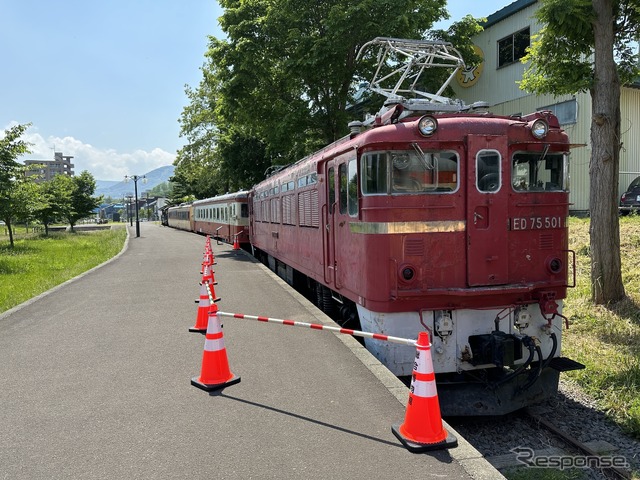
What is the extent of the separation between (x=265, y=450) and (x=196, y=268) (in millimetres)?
12380

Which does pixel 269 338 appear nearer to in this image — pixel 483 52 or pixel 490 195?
pixel 490 195

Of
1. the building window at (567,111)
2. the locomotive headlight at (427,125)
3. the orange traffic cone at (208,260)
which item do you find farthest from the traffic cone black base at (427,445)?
the building window at (567,111)

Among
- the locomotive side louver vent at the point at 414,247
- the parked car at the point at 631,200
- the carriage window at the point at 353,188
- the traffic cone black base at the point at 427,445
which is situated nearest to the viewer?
the traffic cone black base at the point at 427,445

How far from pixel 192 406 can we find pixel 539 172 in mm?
4605

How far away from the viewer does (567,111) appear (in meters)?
20.5

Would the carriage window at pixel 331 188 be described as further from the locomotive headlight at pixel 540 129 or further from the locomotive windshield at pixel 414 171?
the locomotive headlight at pixel 540 129

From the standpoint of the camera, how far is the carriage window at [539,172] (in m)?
5.71

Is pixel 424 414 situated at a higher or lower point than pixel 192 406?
higher

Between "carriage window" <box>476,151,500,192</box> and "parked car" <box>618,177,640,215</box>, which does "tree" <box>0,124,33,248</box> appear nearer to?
"carriage window" <box>476,151,500,192</box>

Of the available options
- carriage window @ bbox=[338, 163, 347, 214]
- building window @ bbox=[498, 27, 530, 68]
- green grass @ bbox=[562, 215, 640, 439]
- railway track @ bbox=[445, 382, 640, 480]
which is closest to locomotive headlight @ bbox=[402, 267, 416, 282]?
carriage window @ bbox=[338, 163, 347, 214]

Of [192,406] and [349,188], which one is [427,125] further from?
[192,406]

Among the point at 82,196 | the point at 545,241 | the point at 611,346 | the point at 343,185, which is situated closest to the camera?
the point at 545,241

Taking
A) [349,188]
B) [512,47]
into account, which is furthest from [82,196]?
[349,188]

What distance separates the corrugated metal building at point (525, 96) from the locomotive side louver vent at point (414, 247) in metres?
16.4
